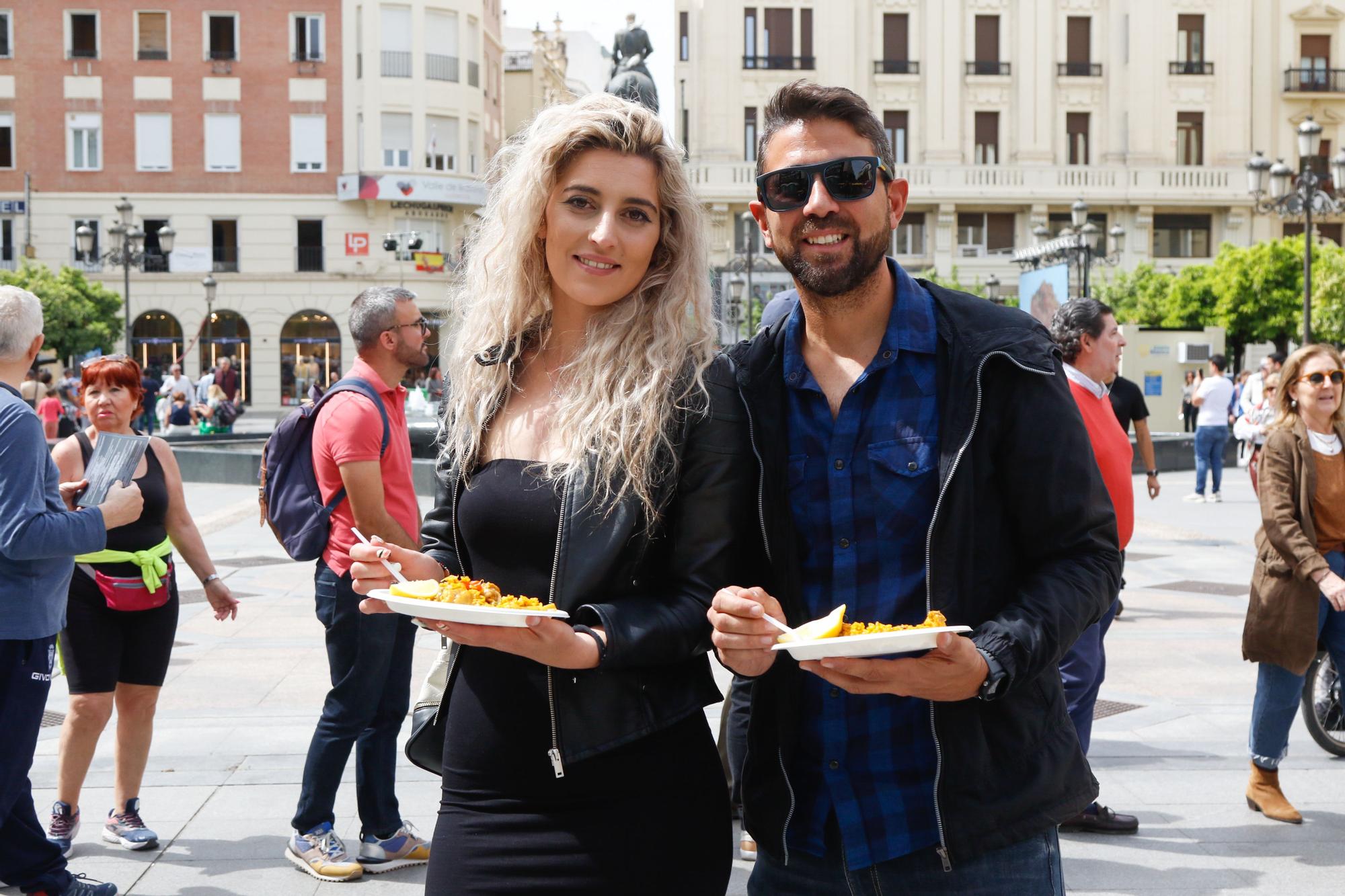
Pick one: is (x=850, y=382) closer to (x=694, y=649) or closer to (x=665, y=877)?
(x=694, y=649)

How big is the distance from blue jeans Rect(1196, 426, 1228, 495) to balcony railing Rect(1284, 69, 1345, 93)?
124 feet

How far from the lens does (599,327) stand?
2.68m

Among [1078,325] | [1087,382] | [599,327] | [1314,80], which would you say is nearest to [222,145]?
[1314,80]

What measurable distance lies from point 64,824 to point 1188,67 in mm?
51278

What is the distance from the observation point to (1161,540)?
14852 millimetres

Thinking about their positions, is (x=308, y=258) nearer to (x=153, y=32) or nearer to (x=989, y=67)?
(x=153, y=32)

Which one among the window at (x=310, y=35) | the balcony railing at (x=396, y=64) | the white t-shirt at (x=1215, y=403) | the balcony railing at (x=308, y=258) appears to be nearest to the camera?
the white t-shirt at (x=1215, y=403)

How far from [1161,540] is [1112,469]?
10.4 meters

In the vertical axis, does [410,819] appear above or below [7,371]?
below

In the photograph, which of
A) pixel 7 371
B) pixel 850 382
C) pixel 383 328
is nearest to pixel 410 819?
pixel 383 328

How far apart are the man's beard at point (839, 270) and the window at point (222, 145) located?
47407 mm

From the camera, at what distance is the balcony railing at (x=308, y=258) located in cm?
4719

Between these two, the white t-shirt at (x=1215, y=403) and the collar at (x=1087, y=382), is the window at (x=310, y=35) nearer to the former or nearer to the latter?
the white t-shirt at (x=1215, y=403)

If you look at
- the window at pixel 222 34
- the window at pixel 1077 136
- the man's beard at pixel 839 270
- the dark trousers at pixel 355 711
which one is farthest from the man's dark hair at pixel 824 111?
the window at pixel 1077 136
